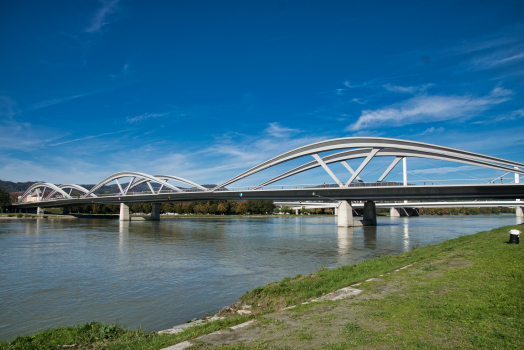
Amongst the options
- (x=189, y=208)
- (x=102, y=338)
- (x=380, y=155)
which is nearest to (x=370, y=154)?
(x=380, y=155)

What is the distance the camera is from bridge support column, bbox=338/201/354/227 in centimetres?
5191

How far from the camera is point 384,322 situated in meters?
5.43

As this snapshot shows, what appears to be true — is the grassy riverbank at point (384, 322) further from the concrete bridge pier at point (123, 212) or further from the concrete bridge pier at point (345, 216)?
the concrete bridge pier at point (123, 212)

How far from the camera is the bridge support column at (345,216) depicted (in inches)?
2044

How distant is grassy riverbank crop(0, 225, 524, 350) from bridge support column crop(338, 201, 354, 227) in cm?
4362

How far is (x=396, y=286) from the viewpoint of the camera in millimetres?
8031

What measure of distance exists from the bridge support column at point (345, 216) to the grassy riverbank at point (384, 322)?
4362 cm

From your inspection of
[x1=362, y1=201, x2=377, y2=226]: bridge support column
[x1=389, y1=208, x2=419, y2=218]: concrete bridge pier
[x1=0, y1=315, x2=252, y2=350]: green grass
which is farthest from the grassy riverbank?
[x1=389, y1=208, x2=419, y2=218]: concrete bridge pier

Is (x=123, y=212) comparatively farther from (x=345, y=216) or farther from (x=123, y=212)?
(x=345, y=216)

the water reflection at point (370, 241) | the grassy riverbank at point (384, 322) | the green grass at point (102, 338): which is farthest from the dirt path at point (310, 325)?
the water reflection at point (370, 241)

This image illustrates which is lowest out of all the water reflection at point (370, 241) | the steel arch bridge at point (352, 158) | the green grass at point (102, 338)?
the water reflection at point (370, 241)

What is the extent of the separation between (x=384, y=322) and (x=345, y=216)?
159 feet

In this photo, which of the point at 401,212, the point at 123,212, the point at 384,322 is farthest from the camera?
the point at 401,212

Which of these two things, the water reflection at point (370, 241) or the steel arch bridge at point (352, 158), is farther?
the steel arch bridge at point (352, 158)
